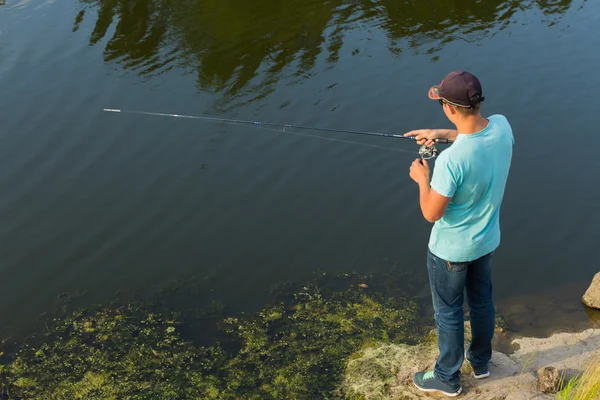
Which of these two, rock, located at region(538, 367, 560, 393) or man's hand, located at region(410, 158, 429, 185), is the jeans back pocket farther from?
rock, located at region(538, 367, 560, 393)

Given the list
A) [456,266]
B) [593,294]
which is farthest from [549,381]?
[593,294]

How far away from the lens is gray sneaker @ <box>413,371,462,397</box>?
385 cm

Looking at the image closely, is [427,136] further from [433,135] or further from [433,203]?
[433,203]

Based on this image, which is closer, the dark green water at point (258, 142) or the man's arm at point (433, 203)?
the man's arm at point (433, 203)

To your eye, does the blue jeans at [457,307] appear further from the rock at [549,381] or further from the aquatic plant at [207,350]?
the aquatic plant at [207,350]

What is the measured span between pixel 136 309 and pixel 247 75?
4963 millimetres

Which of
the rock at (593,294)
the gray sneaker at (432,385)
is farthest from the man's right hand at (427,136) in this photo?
the rock at (593,294)

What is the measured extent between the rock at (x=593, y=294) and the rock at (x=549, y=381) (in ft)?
5.39

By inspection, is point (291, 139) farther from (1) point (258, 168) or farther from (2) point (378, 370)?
(2) point (378, 370)

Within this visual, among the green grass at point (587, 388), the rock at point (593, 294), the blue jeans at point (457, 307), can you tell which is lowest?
the rock at point (593, 294)

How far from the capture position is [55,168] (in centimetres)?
726

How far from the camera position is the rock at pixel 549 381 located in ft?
12.6

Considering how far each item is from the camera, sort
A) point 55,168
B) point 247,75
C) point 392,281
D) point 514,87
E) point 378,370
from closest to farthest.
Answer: point 378,370 → point 392,281 → point 55,168 → point 514,87 → point 247,75

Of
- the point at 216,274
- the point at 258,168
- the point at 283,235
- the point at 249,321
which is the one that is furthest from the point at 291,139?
the point at 249,321
